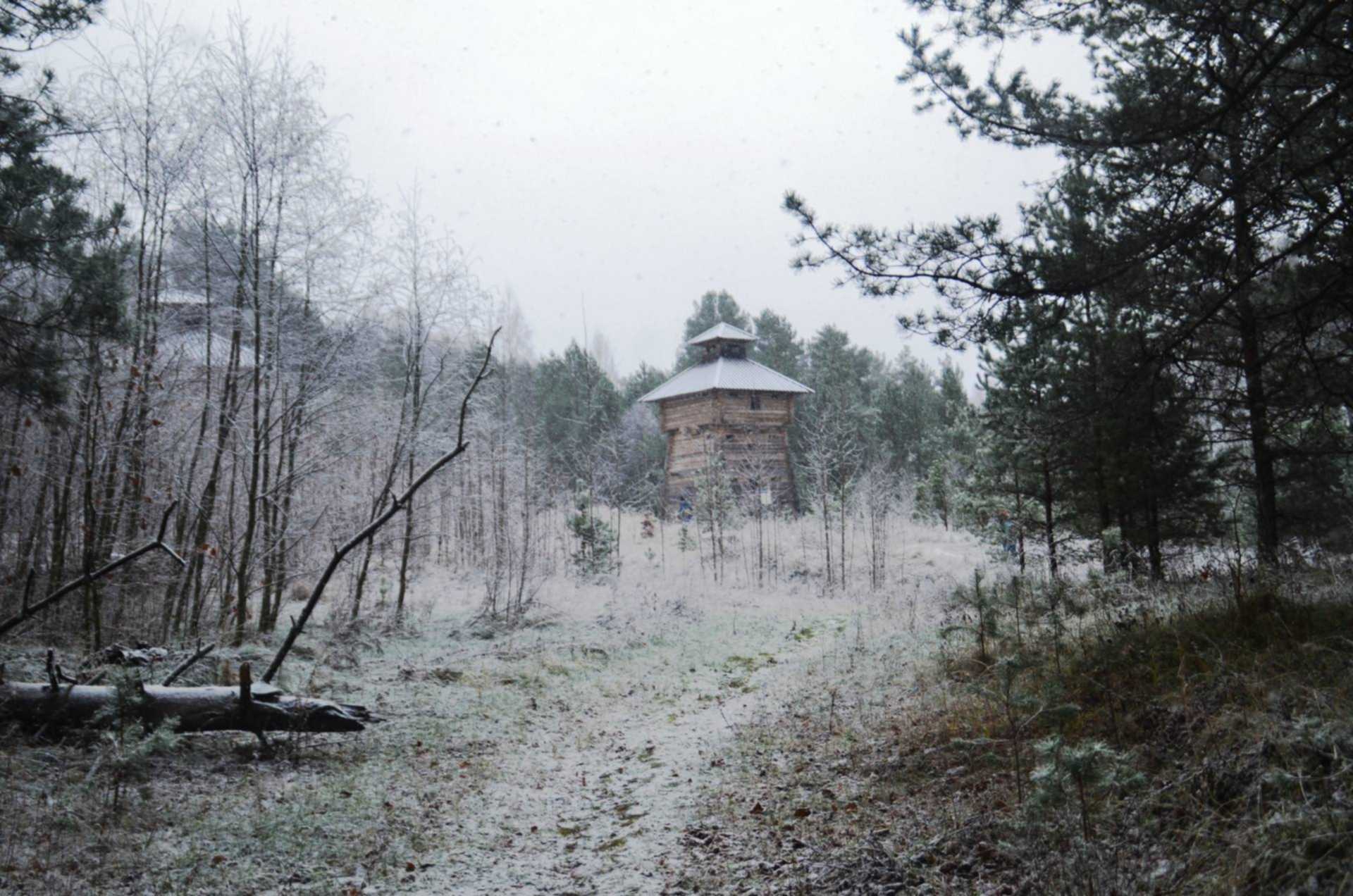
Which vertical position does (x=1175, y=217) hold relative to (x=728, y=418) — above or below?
below

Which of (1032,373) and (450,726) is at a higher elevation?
(1032,373)

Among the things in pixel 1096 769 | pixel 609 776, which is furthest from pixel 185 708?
pixel 1096 769

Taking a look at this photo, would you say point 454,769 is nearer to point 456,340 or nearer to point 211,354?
point 211,354

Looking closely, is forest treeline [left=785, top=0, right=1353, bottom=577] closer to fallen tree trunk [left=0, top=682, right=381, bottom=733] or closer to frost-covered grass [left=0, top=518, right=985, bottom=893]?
frost-covered grass [left=0, top=518, right=985, bottom=893]

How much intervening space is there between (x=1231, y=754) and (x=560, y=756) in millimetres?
5467

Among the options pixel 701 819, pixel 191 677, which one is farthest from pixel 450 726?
pixel 701 819

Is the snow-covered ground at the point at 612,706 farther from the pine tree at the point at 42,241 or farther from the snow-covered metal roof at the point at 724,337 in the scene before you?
the snow-covered metal roof at the point at 724,337

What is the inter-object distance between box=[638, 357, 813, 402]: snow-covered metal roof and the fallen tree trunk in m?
22.8

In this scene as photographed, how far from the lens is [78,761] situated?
18.7 feet

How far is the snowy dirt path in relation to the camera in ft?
15.4

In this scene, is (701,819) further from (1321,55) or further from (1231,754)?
(1321,55)

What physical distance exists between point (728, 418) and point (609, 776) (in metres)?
23.4

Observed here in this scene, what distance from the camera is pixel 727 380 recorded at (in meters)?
29.5

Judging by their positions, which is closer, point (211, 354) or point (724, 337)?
point (211, 354)
